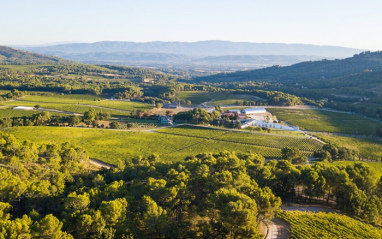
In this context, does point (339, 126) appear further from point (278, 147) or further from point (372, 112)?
point (278, 147)

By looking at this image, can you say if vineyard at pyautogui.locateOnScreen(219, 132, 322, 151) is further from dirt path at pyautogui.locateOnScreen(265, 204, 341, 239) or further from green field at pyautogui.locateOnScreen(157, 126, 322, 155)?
dirt path at pyautogui.locateOnScreen(265, 204, 341, 239)

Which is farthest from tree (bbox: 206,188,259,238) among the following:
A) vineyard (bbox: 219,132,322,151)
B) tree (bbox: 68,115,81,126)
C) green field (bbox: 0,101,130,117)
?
green field (bbox: 0,101,130,117)

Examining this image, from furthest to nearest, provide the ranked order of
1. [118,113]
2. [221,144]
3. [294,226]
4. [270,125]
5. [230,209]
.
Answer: [118,113]
[270,125]
[221,144]
[294,226]
[230,209]

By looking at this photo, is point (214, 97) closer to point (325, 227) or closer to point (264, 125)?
point (264, 125)

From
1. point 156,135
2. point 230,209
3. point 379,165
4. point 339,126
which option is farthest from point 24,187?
point 339,126

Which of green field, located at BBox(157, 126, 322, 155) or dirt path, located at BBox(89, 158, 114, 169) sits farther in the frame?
green field, located at BBox(157, 126, 322, 155)

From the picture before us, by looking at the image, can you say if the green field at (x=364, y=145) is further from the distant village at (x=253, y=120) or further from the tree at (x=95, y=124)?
the tree at (x=95, y=124)

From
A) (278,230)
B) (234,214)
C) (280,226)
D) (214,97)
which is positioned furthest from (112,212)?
(214,97)
